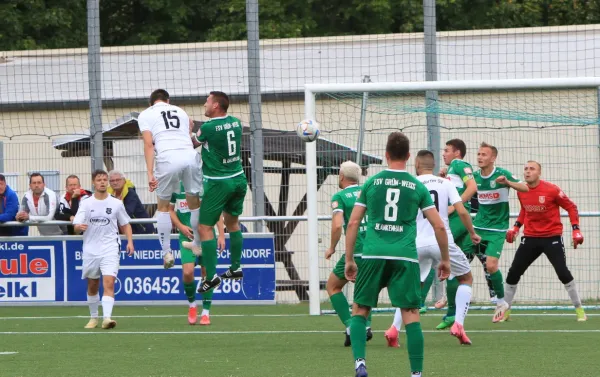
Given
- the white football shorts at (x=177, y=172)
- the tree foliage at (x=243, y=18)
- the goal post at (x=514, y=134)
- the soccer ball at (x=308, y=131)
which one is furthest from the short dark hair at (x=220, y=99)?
the tree foliage at (x=243, y=18)

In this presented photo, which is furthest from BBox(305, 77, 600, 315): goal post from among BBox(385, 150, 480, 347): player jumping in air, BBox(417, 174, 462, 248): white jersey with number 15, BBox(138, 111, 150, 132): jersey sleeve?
BBox(417, 174, 462, 248): white jersey with number 15

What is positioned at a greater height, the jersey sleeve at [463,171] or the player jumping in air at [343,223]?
the jersey sleeve at [463,171]

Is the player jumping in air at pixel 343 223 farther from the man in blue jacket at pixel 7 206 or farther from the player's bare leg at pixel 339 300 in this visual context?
the man in blue jacket at pixel 7 206

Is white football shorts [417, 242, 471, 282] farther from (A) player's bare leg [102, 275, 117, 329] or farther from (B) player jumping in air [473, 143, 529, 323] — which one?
(A) player's bare leg [102, 275, 117, 329]

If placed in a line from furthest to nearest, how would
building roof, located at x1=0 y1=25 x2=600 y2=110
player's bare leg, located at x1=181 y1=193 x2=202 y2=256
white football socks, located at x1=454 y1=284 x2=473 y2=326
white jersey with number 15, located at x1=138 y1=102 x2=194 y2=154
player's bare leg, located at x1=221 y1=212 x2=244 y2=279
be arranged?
1. building roof, located at x1=0 y1=25 x2=600 y2=110
2. player's bare leg, located at x1=221 y1=212 x2=244 y2=279
3. player's bare leg, located at x1=181 y1=193 x2=202 y2=256
4. white jersey with number 15, located at x1=138 y1=102 x2=194 y2=154
5. white football socks, located at x1=454 y1=284 x2=473 y2=326

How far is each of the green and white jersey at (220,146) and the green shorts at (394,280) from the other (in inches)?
167

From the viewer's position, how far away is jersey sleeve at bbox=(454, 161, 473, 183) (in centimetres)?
1363

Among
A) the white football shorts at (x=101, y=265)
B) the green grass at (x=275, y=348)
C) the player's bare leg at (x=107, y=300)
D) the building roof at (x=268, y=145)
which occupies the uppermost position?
the building roof at (x=268, y=145)

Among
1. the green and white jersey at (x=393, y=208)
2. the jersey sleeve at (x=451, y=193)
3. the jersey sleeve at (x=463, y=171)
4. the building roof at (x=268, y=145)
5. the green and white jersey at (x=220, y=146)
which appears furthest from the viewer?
the building roof at (x=268, y=145)

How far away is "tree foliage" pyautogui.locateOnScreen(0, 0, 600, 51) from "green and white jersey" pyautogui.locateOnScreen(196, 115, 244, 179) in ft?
55.4

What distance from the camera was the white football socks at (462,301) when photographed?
11.5 meters

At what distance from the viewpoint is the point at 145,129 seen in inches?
505

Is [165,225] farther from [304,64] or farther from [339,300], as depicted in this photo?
[304,64]

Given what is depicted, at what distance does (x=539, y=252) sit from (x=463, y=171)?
1.45 metres
